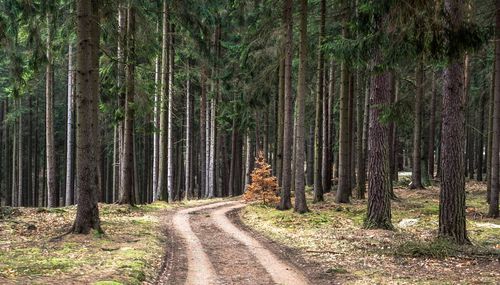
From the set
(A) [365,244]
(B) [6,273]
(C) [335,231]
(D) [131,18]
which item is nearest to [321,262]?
(A) [365,244]

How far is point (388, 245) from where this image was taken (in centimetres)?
1164

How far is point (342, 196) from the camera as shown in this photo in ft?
68.5

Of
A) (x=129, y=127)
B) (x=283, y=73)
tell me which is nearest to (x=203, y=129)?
(x=283, y=73)

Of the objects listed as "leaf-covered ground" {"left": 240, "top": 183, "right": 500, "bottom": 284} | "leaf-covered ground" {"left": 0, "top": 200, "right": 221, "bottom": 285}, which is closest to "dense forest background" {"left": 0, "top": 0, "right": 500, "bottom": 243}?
"leaf-covered ground" {"left": 240, "top": 183, "right": 500, "bottom": 284}

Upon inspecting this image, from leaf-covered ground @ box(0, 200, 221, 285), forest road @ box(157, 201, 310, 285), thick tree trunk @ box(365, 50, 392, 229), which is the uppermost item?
thick tree trunk @ box(365, 50, 392, 229)

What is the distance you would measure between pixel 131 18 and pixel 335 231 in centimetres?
1223

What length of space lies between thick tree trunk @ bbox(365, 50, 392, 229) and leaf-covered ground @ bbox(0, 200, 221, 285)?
6.54 m

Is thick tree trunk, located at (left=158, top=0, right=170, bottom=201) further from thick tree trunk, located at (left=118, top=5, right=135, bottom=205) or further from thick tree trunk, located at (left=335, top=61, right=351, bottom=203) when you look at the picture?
thick tree trunk, located at (left=335, top=61, right=351, bottom=203)

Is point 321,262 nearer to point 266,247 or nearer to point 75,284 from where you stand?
point 266,247

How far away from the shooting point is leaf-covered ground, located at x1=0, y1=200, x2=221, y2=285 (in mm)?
8008

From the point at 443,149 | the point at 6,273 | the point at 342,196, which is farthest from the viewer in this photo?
the point at 342,196

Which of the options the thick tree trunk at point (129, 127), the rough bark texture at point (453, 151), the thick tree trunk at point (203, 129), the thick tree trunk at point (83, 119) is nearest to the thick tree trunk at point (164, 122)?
the thick tree trunk at point (129, 127)

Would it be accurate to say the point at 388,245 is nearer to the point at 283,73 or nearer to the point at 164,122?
the point at 283,73

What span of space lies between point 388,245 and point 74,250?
25.5 feet
